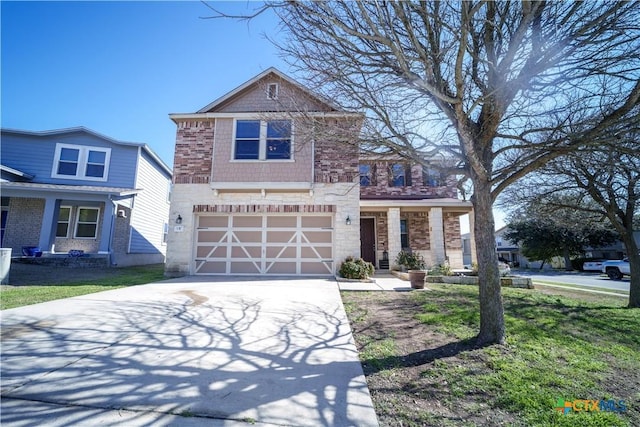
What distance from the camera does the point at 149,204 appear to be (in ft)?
56.6

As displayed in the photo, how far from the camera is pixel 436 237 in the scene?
12484 mm

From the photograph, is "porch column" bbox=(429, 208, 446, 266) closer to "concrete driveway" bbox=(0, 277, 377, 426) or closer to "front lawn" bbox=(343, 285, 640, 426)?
"front lawn" bbox=(343, 285, 640, 426)

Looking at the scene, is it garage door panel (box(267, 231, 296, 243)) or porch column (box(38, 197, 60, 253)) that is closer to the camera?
garage door panel (box(267, 231, 296, 243))

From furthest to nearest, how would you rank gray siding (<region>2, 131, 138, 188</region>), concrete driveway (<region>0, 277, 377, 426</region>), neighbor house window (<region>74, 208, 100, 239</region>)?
neighbor house window (<region>74, 208, 100, 239</region>) → gray siding (<region>2, 131, 138, 188</region>) → concrete driveway (<region>0, 277, 377, 426</region>)

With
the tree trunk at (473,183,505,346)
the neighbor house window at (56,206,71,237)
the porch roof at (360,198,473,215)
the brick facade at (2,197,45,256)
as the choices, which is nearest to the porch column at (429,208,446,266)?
the porch roof at (360,198,473,215)

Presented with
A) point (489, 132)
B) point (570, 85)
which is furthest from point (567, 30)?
point (489, 132)

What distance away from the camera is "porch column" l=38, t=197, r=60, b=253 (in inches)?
482

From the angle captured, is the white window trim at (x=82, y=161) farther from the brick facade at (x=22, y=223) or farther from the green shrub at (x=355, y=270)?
the green shrub at (x=355, y=270)

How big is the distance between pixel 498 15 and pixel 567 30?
0.88m

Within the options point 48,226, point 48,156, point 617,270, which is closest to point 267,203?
point 48,226

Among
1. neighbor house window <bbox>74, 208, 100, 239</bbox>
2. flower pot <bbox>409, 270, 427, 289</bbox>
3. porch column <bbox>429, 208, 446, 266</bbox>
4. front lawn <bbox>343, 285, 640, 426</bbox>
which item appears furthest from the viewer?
neighbor house window <bbox>74, 208, 100, 239</bbox>

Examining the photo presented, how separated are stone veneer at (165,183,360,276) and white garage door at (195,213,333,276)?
1.28 feet

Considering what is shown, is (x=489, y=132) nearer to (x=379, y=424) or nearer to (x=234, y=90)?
(x=379, y=424)

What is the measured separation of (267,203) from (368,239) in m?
5.81
